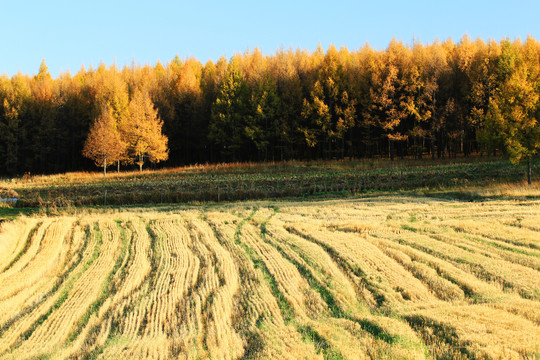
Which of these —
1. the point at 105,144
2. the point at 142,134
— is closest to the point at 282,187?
the point at 142,134

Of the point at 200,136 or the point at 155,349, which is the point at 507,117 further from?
the point at 200,136

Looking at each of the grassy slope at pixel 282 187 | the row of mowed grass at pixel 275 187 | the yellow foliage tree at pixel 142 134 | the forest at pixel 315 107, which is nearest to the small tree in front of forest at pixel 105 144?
the yellow foliage tree at pixel 142 134

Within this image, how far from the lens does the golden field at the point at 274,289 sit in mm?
5934

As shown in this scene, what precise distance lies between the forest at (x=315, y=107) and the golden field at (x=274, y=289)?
1781cm

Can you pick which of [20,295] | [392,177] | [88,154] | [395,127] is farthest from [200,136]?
[20,295]

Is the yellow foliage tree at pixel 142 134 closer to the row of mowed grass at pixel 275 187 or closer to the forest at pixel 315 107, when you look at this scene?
the forest at pixel 315 107

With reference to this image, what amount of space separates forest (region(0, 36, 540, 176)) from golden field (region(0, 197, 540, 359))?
58.4ft

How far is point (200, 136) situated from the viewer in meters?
54.0

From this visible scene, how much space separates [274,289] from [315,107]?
1414 inches

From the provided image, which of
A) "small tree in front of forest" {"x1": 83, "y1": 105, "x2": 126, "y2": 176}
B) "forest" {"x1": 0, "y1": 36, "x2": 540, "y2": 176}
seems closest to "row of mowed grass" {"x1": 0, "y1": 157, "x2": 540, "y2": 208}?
"forest" {"x1": 0, "y1": 36, "x2": 540, "y2": 176}

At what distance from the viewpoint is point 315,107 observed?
42625mm

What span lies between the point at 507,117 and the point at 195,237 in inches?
841

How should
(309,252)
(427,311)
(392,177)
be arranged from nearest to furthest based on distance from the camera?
1. (427,311)
2. (309,252)
3. (392,177)

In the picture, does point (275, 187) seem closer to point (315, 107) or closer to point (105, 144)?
point (315, 107)
